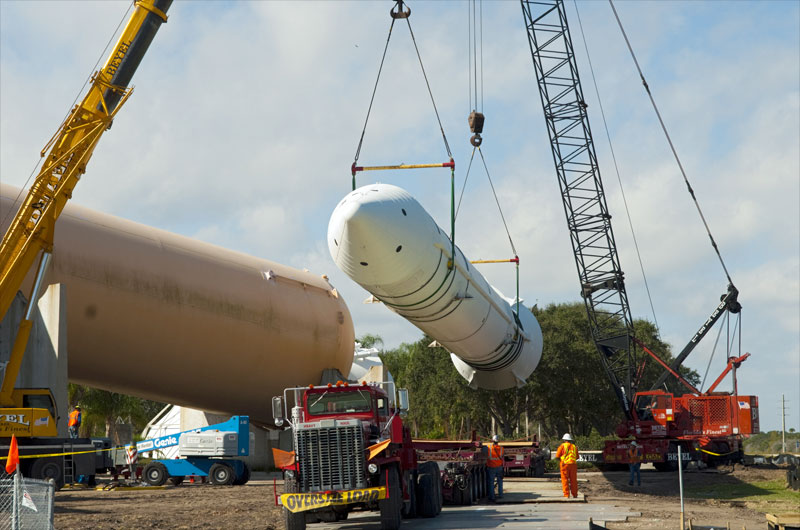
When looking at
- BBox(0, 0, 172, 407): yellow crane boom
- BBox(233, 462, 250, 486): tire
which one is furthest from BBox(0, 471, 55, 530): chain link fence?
BBox(233, 462, 250, 486): tire

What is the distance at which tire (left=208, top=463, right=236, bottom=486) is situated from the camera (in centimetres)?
2488

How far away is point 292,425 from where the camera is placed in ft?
49.1

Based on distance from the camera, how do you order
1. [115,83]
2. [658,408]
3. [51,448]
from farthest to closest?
[658,408] < [115,83] < [51,448]

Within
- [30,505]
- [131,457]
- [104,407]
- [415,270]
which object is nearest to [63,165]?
[415,270]

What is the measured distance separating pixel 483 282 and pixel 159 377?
8.95m

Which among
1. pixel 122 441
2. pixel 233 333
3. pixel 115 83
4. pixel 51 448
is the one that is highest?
pixel 115 83

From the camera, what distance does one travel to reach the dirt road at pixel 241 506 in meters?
15.3

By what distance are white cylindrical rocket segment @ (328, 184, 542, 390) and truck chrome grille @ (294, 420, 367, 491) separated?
3892 mm

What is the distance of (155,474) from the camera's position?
24891 mm

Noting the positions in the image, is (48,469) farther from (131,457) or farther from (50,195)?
(131,457)

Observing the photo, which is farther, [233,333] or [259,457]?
→ [259,457]

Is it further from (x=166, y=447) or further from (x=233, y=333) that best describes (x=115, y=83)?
(x=166, y=447)

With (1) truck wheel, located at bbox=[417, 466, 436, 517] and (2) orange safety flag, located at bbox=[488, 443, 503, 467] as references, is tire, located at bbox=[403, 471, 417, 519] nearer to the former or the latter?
(1) truck wheel, located at bbox=[417, 466, 436, 517]

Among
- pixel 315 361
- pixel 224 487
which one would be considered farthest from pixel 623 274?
pixel 224 487
